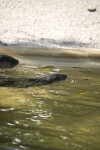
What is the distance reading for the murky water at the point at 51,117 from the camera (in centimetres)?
111

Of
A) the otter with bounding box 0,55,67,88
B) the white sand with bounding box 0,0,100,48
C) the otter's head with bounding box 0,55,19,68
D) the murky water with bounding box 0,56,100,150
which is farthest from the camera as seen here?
the white sand with bounding box 0,0,100,48

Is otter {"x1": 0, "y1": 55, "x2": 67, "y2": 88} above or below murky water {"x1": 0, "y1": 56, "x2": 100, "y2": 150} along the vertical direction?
above

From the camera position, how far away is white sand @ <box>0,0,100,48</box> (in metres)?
5.81

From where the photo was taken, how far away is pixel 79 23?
281 inches

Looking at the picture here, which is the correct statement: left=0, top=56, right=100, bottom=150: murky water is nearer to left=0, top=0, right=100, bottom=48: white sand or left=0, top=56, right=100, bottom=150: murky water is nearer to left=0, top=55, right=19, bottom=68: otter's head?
left=0, top=55, right=19, bottom=68: otter's head

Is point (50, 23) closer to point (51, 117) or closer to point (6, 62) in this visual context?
point (6, 62)

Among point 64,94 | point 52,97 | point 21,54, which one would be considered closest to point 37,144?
point 52,97

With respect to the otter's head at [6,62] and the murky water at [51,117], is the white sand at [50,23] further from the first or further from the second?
the murky water at [51,117]

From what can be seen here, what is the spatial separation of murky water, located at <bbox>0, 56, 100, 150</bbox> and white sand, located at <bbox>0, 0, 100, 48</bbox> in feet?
11.2

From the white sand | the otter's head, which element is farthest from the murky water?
the white sand

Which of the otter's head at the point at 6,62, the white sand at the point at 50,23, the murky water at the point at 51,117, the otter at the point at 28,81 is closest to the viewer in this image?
the murky water at the point at 51,117

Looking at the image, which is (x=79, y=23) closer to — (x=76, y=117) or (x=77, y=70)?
(x=77, y=70)

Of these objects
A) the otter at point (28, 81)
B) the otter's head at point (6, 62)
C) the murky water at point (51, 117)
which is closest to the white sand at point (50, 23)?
the otter's head at point (6, 62)

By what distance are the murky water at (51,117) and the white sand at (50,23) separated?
134 inches
